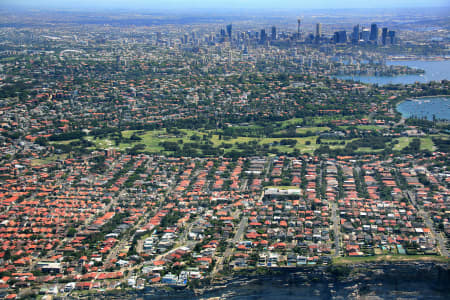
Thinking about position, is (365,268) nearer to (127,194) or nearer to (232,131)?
(127,194)

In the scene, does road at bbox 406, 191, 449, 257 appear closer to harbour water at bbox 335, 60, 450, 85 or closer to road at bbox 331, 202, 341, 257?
road at bbox 331, 202, 341, 257

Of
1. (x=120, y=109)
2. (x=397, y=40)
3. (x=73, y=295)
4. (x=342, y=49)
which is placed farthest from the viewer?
(x=397, y=40)

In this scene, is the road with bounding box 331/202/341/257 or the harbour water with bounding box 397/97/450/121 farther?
the harbour water with bounding box 397/97/450/121

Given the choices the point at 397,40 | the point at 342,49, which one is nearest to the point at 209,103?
the point at 342,49

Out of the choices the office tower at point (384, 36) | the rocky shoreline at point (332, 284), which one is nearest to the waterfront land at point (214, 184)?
the rocky shoreline at point (332, 284)

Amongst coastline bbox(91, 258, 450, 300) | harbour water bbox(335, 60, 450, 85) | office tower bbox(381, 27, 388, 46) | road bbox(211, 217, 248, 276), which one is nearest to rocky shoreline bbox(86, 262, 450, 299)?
coastline bbox(91, 258, 450, 300)
